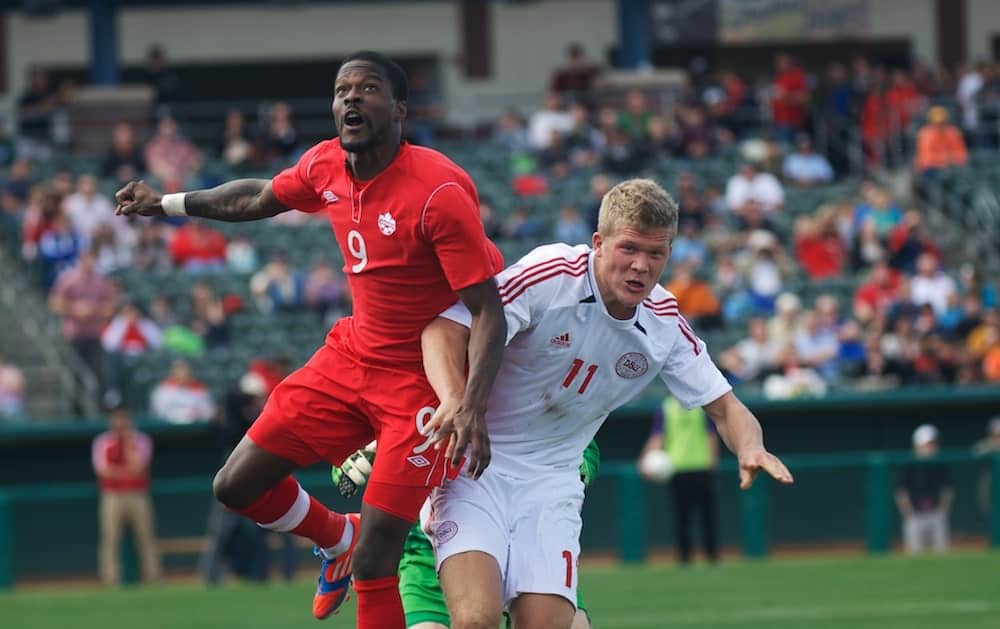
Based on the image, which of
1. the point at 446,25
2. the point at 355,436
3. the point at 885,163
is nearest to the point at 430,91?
the point at 446,25

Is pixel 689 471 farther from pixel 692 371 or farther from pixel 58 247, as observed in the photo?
pixel 692 371

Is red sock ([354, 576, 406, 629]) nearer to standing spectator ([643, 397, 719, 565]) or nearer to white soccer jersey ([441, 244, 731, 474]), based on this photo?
white soccer jersey ([441, 244, 731, 474])

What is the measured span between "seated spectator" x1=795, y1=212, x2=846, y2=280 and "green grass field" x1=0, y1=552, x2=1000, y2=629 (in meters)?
4.81

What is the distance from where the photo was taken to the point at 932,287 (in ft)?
69.6

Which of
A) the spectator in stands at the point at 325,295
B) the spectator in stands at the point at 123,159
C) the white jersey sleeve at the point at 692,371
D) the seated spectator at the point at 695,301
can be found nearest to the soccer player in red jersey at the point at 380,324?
the white jersey sleeve at the point at 692,371

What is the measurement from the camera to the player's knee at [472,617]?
704 centimetres

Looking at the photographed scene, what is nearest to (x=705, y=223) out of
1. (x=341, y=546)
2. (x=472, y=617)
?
(x=341, y=546)

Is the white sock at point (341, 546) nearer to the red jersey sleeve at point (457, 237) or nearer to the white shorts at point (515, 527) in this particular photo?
the white shorts at point (515, 527)

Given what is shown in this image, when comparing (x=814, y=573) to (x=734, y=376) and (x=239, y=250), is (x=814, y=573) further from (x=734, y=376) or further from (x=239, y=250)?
(x=239, y=250)

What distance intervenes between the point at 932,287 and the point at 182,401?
26.4ft

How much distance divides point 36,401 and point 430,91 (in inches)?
465

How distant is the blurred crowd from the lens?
19.7m

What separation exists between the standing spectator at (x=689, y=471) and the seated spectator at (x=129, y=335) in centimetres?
515

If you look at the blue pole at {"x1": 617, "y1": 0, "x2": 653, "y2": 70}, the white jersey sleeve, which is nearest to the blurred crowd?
the blue pole at {"x1": 617, "y1": 0, "x2": 653, "y2": 70}
